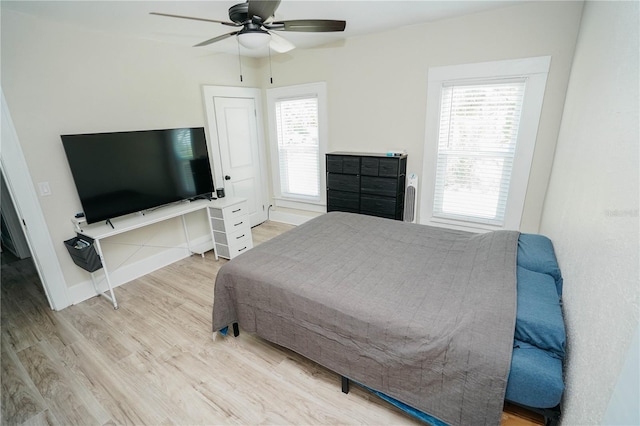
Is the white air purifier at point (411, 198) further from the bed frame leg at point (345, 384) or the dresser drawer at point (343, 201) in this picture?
the bed frame leg at point (345, 384)

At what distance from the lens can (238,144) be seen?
13.9ft

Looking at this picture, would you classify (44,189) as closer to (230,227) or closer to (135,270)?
(135,270)

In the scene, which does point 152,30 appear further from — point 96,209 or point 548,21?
point 548,21

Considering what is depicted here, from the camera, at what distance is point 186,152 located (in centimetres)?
331

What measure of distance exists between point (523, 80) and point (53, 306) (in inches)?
197

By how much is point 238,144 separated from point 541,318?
4002 mm

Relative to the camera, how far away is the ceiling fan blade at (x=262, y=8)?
164 cm

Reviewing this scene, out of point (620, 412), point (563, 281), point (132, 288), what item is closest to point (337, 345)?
point (620, 412)

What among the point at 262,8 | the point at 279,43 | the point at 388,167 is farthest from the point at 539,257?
the point at 279,43

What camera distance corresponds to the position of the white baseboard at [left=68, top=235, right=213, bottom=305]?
9.29ft

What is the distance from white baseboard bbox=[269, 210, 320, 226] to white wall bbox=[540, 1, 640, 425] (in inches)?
133

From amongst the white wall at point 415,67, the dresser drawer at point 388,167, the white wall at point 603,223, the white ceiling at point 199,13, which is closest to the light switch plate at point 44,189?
the white ceiling at point 199,13

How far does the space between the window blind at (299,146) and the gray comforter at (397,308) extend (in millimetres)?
2067

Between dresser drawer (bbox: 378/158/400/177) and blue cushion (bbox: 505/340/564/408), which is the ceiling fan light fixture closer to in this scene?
dresser drawer (bbox: 378/158/400/177)
